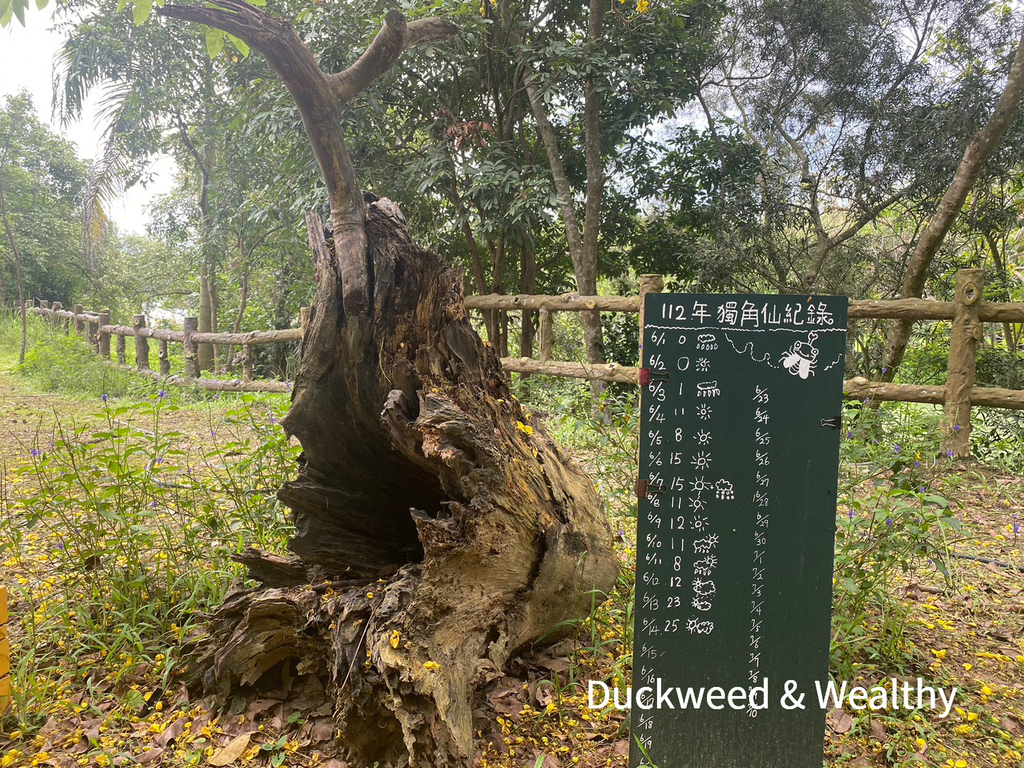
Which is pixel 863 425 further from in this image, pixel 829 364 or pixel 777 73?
pixel 777 73

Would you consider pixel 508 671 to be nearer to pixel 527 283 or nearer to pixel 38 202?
pixel 527 283

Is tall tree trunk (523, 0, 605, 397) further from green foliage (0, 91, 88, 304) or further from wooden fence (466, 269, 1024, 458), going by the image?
green foliage (0, 91, 88, 304)

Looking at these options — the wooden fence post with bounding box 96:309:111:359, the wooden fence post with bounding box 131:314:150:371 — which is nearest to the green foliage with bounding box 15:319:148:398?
the wooden fence post with bounding box 131:314:150:371

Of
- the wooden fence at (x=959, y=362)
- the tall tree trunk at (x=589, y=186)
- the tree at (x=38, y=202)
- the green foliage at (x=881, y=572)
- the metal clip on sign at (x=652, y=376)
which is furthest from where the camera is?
the tree at (x=38, y=202)

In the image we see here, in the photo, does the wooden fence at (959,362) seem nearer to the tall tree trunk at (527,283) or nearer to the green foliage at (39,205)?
the tall tree trunk at (527,283)

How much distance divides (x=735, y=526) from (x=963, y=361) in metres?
4.24

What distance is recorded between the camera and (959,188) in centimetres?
551

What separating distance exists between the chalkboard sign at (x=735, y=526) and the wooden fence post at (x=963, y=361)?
386 cm

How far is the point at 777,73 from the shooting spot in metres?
7.98

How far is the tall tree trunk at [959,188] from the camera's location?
5285 millimetres

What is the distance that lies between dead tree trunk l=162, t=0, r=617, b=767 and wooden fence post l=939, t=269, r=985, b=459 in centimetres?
379

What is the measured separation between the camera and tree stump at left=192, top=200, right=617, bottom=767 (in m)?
1.83

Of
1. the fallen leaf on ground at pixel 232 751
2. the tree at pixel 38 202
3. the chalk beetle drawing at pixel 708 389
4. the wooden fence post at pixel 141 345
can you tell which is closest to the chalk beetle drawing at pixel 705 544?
the chalk beetle drawing at pixel 708 389

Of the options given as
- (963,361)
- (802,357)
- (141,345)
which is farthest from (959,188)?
(141,345)
